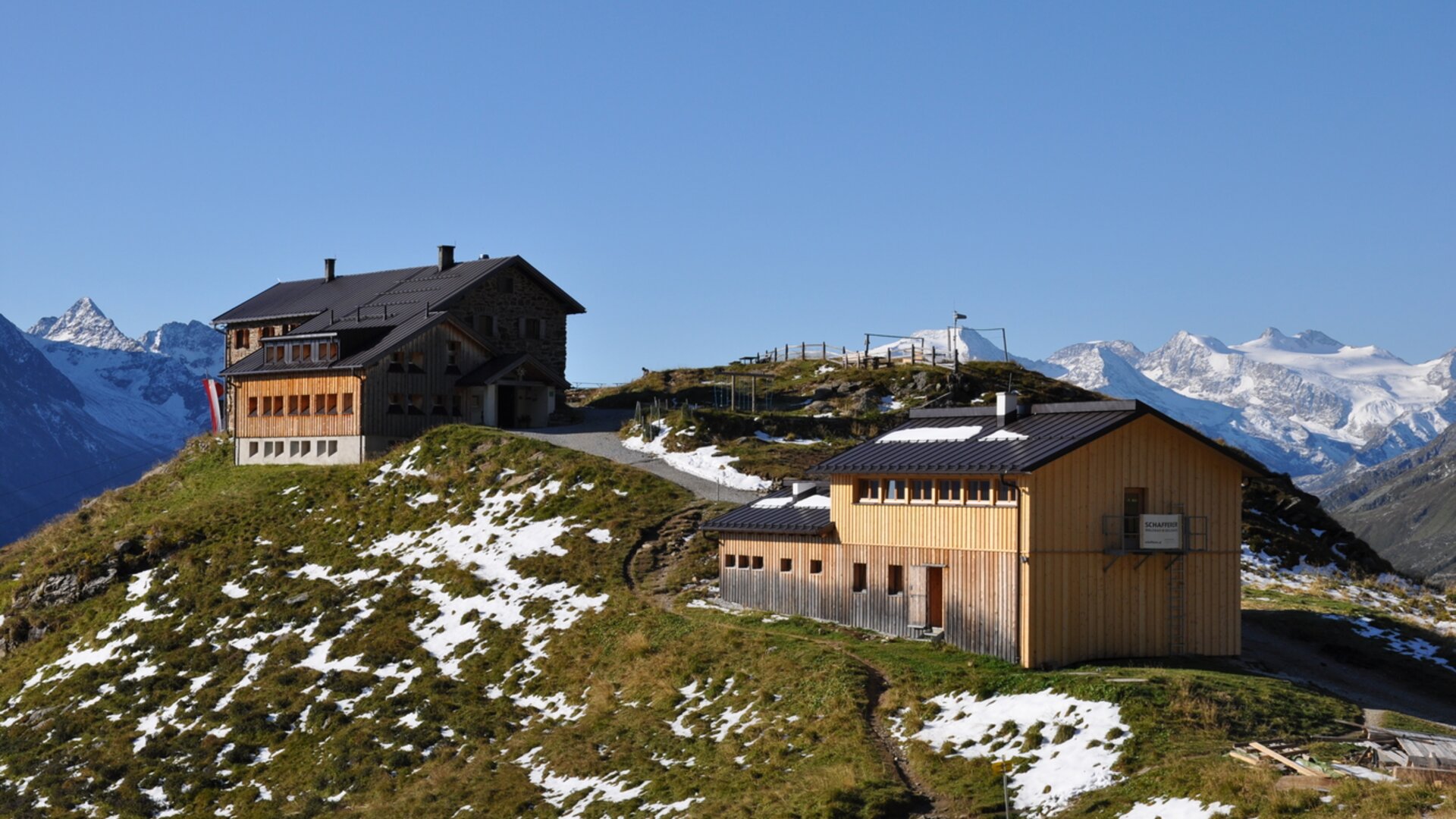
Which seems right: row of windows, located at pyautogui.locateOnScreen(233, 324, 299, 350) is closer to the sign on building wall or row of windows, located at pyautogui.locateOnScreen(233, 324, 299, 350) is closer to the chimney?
the chimney

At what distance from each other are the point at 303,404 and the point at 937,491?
151 feet

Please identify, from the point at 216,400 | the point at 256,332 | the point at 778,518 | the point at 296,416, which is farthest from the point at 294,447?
the point at 778,518

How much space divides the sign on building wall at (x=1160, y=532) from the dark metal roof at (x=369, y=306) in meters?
44.9

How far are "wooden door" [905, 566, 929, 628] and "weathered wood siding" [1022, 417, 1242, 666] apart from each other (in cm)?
411

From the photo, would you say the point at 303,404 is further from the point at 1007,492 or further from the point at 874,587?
the point at 1007,492

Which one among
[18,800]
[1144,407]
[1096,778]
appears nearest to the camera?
[1096,778]

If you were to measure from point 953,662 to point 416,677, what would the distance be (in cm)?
1796

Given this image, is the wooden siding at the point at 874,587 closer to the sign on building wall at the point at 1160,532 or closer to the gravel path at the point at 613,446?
the sign on building wall at the point at 1160,532

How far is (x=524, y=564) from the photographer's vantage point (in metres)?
55.4

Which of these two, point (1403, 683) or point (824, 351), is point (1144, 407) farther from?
point (824, 351)

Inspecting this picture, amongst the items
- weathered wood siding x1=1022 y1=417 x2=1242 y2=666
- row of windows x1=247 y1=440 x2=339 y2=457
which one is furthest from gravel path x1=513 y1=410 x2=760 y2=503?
weathered wood siding x1=1022 y1=417 x2=1242 y2=666

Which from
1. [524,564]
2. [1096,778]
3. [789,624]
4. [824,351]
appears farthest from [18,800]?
[824,351]

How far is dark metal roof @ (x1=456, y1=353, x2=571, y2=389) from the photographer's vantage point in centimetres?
7888

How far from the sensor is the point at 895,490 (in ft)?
143
